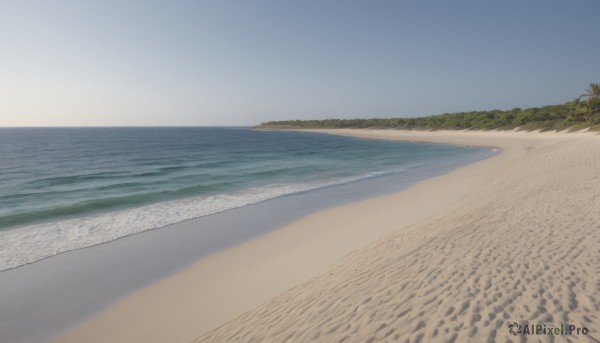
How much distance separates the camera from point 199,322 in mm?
5297

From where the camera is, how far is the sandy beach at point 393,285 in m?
4.07

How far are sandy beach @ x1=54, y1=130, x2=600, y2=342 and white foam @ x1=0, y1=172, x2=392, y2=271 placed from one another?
445 centimetres

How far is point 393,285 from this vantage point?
17.0 ft

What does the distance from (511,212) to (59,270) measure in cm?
1337

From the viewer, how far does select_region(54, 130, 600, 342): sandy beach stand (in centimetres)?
407

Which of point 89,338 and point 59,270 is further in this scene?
point 59,270

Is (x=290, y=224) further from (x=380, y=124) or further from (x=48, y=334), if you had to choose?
(x=380, y=124)

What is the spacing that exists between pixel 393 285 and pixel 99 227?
36.2 ft

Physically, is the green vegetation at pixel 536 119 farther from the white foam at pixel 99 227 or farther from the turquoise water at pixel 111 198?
the white foam at pixel 99 227

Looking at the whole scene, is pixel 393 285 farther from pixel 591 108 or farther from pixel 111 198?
pixel 591 108

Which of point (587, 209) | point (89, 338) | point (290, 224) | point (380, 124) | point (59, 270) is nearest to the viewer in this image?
point (89, 338)

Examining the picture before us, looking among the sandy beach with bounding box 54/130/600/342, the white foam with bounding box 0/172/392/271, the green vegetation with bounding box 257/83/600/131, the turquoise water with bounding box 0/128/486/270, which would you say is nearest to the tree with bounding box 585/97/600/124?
the green vegetation with bounding box 257/83/600/131

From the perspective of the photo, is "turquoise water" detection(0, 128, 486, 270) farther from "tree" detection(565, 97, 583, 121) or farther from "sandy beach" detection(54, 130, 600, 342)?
"tree" detection(565, 97, 583, 121)

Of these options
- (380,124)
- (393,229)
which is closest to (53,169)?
(393,229)
